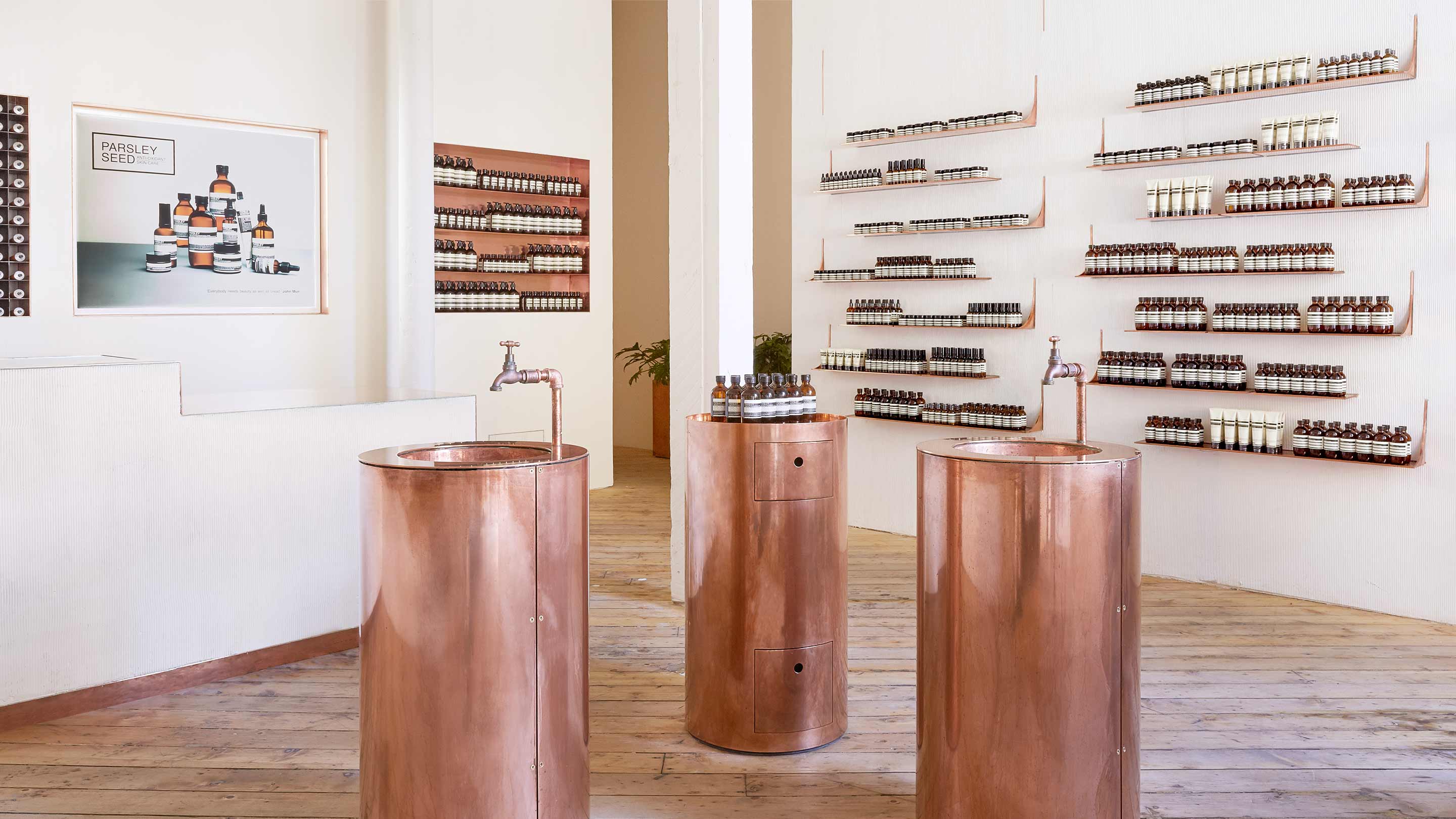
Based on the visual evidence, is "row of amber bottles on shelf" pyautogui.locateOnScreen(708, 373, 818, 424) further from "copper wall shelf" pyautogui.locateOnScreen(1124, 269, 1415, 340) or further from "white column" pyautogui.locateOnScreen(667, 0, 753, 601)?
"copper wall shelf" pyautogui.locateOnScreen(1124, 269, 1415, 340)

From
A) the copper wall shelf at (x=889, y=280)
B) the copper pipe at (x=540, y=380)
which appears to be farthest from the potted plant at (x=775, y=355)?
the copper pipe at (x=540, y=380)

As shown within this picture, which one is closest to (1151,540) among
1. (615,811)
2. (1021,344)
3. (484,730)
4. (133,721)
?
(1021,344)

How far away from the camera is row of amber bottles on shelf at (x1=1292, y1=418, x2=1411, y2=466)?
5027 millimetres

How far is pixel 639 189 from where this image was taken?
11070 millimetres

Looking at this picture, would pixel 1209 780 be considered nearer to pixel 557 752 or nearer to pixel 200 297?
pixel 557 752

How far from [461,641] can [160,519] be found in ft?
6.04

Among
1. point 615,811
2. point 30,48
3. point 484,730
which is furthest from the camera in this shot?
point 30,48

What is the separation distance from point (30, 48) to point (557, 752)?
4950 mm

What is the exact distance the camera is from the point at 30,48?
18.3 feet

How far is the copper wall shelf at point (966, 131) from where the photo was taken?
6.35 m

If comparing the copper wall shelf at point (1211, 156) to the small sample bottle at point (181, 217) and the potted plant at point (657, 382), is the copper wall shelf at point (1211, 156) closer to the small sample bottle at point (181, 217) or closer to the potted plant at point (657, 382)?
the potted plant at point (657, 382)

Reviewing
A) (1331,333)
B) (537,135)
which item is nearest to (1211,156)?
(1331,333)

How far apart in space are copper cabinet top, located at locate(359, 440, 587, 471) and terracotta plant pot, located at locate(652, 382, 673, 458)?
23.9 ft

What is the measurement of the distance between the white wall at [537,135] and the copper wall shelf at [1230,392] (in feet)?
10.9
